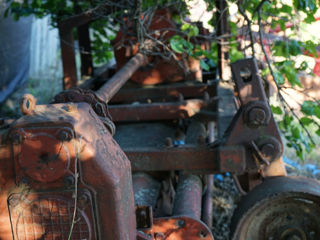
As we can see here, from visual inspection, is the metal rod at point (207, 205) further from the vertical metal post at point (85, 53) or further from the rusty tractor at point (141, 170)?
the vertical metal post at point (85, 53)

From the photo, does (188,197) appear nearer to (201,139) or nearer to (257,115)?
(201,139)

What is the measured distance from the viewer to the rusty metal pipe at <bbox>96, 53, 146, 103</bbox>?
2.47m

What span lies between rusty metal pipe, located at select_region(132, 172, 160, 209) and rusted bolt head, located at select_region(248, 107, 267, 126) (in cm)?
78

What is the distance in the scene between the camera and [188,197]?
243 cm

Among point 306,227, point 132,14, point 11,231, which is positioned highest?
point 132,14

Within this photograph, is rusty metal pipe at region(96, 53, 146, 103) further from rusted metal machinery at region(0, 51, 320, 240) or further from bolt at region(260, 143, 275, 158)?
bolt at region(260, 143, 275, 158)

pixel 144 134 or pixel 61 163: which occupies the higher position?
pixel 61 163

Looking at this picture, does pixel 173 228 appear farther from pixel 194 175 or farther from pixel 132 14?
pixel 132 14

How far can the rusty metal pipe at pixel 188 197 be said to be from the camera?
2.24 meters

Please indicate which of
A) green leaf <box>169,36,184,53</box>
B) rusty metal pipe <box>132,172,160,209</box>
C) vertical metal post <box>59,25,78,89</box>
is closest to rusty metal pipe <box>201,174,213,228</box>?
rusty metal pipe <box>132,172,160,209</box>

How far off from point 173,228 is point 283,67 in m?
1.61

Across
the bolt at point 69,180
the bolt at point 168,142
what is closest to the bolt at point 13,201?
the bolt at point 69,180

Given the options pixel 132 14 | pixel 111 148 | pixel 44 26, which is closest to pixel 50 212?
pixel 111 148

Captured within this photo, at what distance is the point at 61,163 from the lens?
58.1 inches
